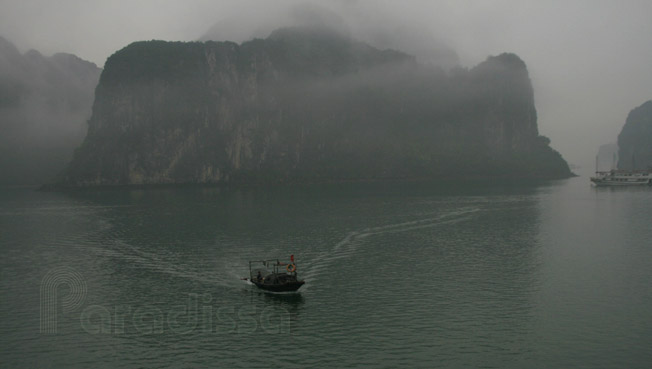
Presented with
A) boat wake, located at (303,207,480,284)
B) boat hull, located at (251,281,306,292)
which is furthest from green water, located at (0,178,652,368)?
boat hull, located at (251,281,306,292)

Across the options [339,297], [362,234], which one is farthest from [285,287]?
[362,234]

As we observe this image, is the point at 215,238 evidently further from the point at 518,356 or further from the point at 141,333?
the point at 518,356

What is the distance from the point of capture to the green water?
139 feet

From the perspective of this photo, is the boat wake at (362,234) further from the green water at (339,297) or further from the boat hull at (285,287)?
the boat hull at (285,287)

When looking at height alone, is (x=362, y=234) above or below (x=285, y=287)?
above

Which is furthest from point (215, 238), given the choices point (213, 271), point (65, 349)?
point (65, 349)

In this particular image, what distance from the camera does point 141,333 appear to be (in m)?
47.1

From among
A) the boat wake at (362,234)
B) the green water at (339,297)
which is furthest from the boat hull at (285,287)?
the boat wake at (362,234)

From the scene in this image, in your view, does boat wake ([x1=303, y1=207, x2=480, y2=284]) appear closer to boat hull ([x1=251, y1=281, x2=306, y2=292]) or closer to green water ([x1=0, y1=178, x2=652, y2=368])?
green water ([x1=0, y1=178, x2=652, y2=368])

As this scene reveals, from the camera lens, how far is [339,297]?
5697 centimetres

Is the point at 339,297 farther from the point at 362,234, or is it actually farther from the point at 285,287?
the point at 362,234

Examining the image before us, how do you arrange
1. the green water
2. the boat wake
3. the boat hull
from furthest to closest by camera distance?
the boat wake
the boat hull
the green water

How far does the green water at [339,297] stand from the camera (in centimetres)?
4241

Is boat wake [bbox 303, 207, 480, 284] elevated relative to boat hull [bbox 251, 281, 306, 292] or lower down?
elevated
